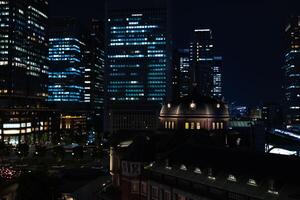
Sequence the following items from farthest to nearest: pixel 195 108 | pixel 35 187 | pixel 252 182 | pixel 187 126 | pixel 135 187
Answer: pixel 195 108 → pixel 187 126 → pixel 135 187 → pixel 35 187 → pixel 252 182

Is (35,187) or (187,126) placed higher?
(187,126)

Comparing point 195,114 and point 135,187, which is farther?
point 195,114

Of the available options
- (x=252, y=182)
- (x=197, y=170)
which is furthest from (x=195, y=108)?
(x=252, y=182)

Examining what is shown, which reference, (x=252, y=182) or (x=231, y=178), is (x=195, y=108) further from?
(x=252, y=182)

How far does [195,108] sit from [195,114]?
1.80 metres

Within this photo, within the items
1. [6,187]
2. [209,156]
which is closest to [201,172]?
[209,156]

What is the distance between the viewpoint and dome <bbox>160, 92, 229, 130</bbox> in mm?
107625

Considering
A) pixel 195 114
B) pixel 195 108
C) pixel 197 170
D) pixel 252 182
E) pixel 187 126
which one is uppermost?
pixel 195 108

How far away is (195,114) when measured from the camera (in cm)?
10744

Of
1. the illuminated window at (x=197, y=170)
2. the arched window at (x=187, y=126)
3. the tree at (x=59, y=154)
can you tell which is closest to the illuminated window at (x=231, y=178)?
the illuminated window at (x=197, y=170)

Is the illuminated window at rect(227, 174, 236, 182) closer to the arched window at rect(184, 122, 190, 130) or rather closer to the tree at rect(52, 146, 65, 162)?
the arched window at rect(184, 122, 190, 130)

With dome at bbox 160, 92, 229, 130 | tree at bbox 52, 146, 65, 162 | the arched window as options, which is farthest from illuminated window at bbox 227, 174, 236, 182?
tree at bbox 52, 146, 65, 162

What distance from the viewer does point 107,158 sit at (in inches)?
5837

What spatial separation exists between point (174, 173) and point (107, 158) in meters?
89.7
